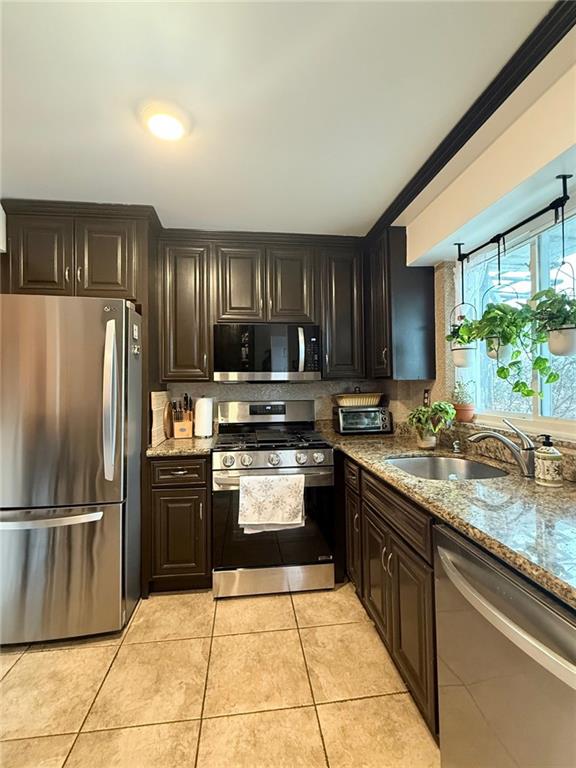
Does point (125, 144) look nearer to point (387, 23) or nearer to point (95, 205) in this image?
point (95, 205)

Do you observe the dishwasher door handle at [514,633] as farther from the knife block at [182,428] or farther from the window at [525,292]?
the knife block at [182,428]

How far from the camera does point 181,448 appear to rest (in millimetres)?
2303

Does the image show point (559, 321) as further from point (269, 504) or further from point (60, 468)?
point (60, 468)

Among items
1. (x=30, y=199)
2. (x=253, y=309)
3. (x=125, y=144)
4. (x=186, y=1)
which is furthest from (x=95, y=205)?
(x=186, y=1)

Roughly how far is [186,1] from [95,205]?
5.02 feet

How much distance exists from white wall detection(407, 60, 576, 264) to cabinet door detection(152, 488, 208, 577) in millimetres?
2159

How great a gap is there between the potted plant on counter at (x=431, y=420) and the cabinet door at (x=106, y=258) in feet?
6.57

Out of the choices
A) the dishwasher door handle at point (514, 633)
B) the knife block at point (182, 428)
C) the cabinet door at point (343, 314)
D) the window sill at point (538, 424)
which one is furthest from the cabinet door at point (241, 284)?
the dishwasher door handle at point (514, 633)

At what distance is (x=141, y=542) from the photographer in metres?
2.23

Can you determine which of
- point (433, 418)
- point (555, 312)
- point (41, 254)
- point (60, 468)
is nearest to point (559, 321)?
point (555, 312)

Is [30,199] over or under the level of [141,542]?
over

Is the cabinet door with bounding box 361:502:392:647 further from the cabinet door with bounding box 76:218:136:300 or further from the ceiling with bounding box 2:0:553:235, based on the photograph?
the cabinet door with bounding box 76:218:136:300

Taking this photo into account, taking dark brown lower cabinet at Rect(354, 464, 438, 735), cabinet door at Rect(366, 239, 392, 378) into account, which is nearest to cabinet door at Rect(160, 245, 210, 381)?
cabinet door at Rect(366, 239, 392, 378)

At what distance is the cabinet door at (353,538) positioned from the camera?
2.07 metres
